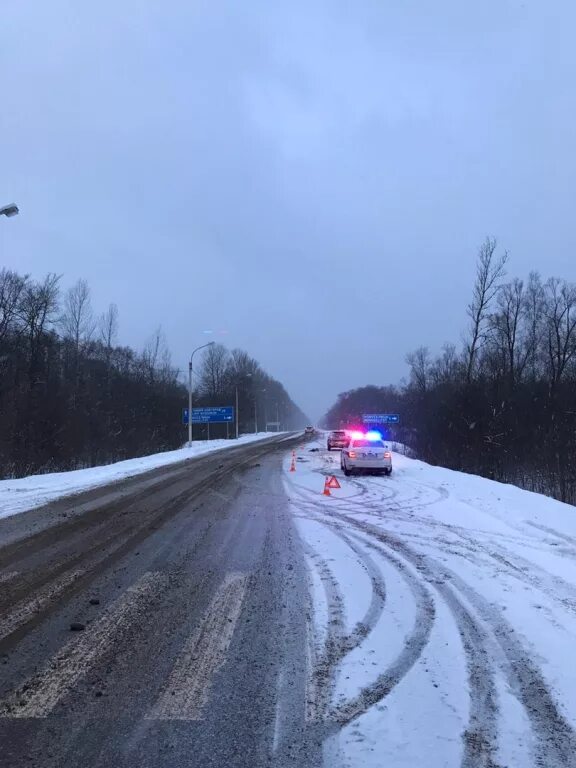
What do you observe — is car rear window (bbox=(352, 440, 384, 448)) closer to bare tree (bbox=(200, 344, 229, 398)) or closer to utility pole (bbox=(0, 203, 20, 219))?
utility pole (bbox=(0, 203, 20, 219))

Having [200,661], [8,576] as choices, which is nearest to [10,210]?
[8,576]

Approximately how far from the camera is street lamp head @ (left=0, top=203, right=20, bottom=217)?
15.7m

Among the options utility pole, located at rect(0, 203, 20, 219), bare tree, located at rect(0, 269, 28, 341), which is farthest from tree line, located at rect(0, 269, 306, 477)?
utility pole, located at rect(0, 203, 20, 219)

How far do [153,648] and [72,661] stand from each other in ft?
2.14

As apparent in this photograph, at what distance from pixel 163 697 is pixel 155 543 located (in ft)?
17.6

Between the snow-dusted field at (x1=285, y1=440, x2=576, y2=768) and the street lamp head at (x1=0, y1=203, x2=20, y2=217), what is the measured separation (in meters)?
12.2

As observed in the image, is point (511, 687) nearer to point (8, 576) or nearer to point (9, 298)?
point (8, 576)

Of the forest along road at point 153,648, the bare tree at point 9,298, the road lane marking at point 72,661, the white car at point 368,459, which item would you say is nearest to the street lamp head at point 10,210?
the forest along road at point 153,648

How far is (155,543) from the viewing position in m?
9.12

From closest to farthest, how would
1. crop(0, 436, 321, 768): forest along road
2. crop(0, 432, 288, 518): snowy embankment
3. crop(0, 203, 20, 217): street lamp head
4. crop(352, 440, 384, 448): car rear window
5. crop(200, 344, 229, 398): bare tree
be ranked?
crop(0, 436, 321, 768): forest along road
crop(0, 432, 288, 518): snowy embankment
crop(0, 203, 20, 217): street lamp head
crop(352, 440, 384, 448): car rear window
crop(200, 344, 229, 398): bare tree

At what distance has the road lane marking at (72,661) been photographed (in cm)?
378

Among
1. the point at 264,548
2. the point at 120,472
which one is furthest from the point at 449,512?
the point at 120,472

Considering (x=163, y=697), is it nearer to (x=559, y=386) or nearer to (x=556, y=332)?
(x=559, y=386)

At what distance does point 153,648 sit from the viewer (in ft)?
15.8
